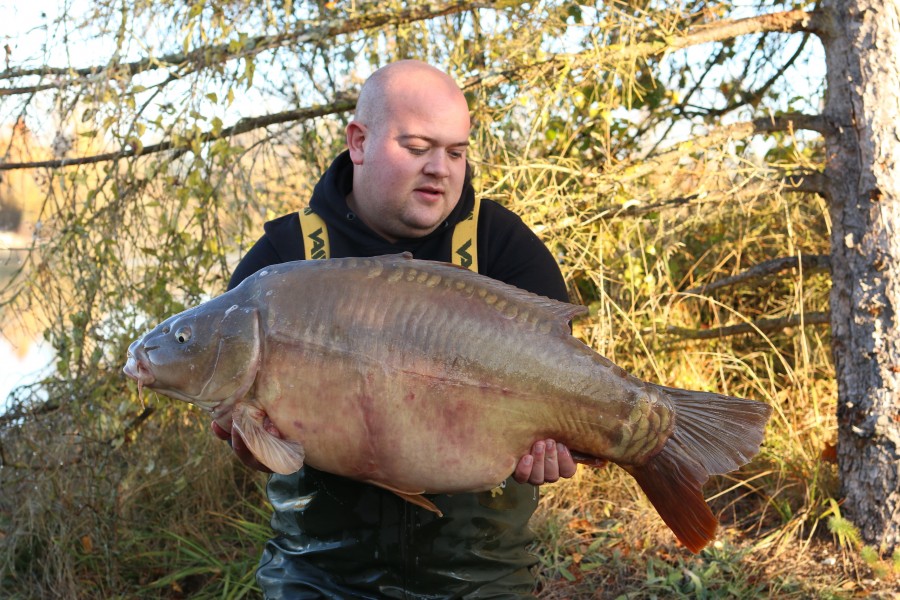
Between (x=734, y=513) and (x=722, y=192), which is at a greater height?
(x=722, y=192)

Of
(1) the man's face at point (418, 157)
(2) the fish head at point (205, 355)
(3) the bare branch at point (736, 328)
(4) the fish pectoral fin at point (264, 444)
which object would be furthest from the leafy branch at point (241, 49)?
(4) the fish pectoral fin at point (264, 444)

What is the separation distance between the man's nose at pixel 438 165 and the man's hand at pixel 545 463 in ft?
2.46

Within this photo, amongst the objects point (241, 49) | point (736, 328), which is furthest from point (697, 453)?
point (241, 49)

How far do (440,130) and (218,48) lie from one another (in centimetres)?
176

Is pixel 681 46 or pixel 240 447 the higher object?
pixel 681 46

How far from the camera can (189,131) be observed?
12.2ft

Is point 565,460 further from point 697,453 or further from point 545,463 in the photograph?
point 697,453

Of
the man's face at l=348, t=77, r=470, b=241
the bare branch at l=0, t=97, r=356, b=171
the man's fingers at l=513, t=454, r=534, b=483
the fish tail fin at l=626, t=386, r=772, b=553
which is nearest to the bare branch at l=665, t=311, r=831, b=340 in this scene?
the bare branch at l=0, t=97, r=356, b=171

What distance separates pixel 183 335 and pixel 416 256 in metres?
0.67

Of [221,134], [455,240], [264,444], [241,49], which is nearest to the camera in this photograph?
[264,444]

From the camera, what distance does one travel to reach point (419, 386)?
187 cm

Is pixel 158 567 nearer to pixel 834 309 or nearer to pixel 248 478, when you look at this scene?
pixel 248 478

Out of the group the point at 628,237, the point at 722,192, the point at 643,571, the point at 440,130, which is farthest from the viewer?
the point at 628,237

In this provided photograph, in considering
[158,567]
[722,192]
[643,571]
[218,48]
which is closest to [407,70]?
[218,48]
